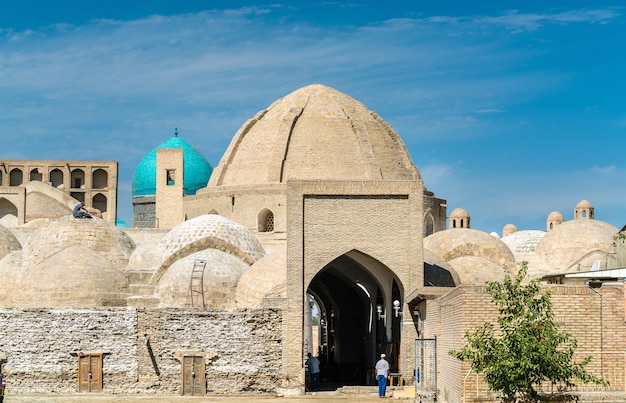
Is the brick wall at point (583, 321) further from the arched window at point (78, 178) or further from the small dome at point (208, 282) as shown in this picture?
the arched window at point (78, 178)

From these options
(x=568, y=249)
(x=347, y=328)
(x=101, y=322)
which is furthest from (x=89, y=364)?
(x=568, y=249)

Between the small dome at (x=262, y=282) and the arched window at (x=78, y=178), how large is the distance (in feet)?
76.5

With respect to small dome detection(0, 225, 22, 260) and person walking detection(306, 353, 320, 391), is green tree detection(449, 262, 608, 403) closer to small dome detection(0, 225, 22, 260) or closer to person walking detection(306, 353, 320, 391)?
person walking detection(306, 353, 320, 391)

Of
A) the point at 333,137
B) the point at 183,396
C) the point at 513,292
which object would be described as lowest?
the point at 183,396

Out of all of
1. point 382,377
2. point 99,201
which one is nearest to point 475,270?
point 382,377

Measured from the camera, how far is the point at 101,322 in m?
25.2

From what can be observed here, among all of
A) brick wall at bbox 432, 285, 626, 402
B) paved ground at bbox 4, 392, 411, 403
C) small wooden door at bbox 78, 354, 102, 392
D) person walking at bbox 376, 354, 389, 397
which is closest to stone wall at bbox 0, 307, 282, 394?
small wooden door at bbox 78, 354, 102, 392

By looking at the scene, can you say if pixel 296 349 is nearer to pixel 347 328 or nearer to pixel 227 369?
pixel 227 369

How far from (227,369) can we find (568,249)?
57.8 ft

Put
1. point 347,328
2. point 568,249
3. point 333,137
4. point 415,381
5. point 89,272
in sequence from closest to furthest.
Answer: point 415,381, point 89,272, point 347,328, point 333,137, point 568,249

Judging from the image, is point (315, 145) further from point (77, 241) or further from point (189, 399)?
point (189, 399)

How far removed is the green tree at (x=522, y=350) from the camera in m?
15.1

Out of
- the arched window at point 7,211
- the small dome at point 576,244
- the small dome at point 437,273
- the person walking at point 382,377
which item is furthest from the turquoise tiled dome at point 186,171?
the person walking at point 382,377

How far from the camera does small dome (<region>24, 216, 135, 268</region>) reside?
31.3 m
